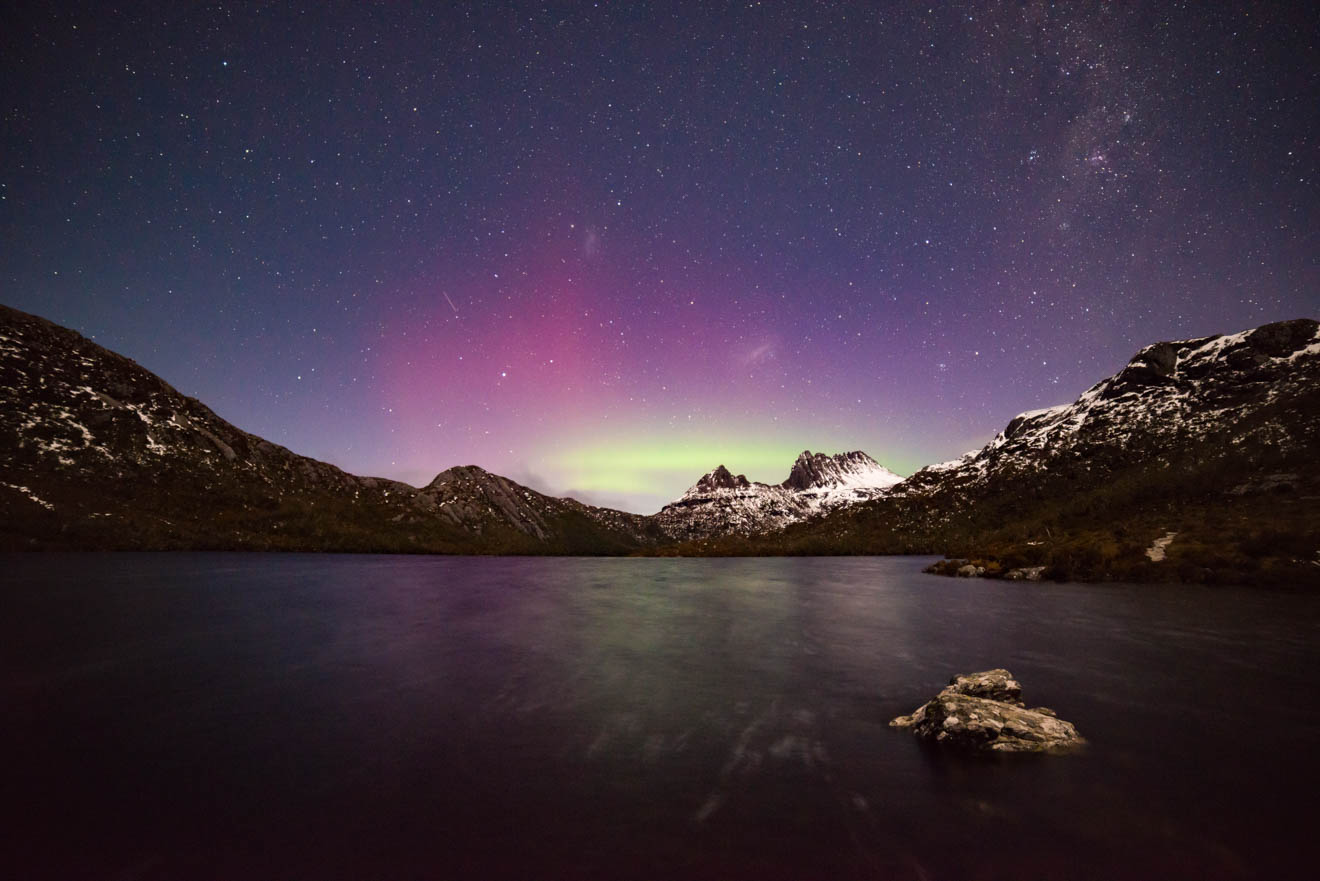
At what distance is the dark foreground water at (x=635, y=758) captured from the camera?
33.3 ft

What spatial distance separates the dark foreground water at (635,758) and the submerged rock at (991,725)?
0.81 metres

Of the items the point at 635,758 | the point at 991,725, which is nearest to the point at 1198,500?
the point at 991,725

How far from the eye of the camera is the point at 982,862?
9.70m

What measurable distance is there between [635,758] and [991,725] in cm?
1056

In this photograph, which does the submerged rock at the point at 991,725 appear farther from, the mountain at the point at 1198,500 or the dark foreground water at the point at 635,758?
the mountain at the point at 1198,500

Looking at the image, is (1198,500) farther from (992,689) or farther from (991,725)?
(991,725)

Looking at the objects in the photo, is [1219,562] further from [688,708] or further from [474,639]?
[474,639]

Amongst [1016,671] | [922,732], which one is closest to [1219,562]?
[1016,671]

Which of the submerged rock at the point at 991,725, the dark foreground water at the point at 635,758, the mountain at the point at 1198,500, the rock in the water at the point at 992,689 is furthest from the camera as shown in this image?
the mountain at the point at 1198,500

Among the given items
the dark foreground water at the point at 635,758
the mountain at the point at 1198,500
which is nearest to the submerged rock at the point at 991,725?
the dark foreground water at the point at 635,758

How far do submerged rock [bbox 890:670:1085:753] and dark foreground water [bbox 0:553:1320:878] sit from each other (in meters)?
0.81

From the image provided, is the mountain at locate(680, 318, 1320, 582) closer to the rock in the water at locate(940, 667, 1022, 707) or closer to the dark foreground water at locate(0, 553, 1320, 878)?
the dark foreground water at locate(0, 553, 1320, 878)

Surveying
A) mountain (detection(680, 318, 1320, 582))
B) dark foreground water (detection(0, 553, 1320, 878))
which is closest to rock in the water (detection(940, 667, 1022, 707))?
dark foreground water (detection(0, 553, 1320, 878))

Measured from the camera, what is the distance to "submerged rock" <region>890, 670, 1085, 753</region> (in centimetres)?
1505
